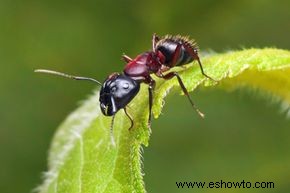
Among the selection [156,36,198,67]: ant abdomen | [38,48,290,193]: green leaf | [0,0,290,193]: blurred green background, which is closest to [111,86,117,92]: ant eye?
[38,48,290,193]: green leaf

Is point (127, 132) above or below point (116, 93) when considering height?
below

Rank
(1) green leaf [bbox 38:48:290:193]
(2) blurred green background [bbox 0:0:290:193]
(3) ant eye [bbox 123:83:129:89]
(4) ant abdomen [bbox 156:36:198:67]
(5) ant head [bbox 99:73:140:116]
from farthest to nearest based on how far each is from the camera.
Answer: (2) blurred green background [bbox 0:0:290:193] → (4) ant abdomen [bbox 156:36:198:67] → (3) ant eye [bbox 123:83:129:89] → (5) ant head [bbox 99:73:140:116] → (1) green leaf [bbox 38:48:290:193]

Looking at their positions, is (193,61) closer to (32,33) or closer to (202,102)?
(202,102)

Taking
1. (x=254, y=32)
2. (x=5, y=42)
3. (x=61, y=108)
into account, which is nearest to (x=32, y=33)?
(x=5, y=42)

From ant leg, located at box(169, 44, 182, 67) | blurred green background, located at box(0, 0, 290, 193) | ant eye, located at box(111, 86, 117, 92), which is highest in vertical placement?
blurred green background, located at box(0, 0, 290, 193)

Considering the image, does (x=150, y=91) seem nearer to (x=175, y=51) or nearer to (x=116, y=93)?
(x=116, y=93)

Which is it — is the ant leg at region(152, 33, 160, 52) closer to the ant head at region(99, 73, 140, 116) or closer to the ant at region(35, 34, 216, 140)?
the ant at region(35, 34, 216, 140)

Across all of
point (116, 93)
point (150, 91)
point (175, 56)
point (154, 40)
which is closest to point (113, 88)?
point (116, 93)
